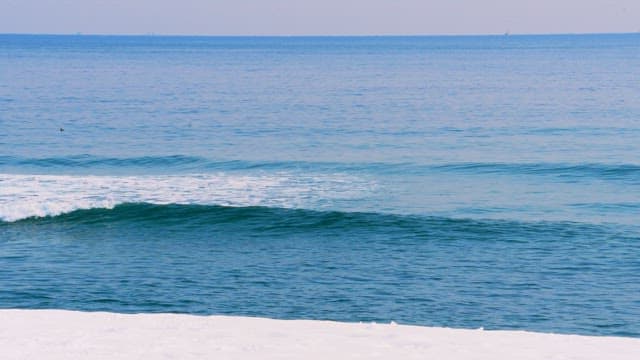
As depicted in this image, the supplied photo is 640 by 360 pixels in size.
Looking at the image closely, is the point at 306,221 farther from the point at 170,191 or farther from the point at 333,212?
the point at 170,191

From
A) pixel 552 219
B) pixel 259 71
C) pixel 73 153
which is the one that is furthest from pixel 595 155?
pixel 259 71

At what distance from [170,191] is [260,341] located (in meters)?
23.3

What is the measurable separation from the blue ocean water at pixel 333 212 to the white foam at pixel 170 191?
0.47ft

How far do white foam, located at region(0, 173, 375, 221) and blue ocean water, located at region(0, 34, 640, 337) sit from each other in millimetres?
143

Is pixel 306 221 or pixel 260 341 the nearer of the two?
pixel 260 341

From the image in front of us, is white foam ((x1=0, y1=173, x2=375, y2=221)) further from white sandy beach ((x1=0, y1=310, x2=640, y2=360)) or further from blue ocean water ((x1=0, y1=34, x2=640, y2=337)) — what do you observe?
white sandy beach ((x1=0, y1=310, x2=640, y2=360))

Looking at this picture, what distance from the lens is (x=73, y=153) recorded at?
4522 centimetres

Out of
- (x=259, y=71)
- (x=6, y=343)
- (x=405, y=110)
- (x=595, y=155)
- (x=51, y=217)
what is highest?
(x=259, y=71)

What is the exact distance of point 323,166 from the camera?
40.4 m

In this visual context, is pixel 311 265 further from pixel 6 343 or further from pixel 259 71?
pixel 259 71

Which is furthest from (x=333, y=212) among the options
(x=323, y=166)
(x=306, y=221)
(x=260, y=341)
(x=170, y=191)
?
(x=260, y=341)

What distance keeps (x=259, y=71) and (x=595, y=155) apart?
86.5m

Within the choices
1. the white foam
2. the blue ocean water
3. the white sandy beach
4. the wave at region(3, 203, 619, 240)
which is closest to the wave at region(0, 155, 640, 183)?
the blue ocean water

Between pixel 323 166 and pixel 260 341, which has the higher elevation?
pixel 323 166
